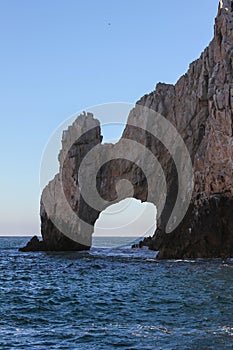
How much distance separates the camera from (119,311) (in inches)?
811

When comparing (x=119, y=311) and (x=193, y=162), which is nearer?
(x=119, y=311)

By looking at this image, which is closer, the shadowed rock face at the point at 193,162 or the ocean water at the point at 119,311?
the ocean water at the point at 119,311

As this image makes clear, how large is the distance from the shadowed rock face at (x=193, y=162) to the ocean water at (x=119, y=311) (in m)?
13.8

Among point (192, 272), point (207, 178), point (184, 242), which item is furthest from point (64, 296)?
point (207, 178)

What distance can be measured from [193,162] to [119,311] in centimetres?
4033

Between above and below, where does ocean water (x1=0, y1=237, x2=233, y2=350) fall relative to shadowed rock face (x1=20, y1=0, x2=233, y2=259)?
below

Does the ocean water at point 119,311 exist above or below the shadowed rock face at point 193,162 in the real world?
below

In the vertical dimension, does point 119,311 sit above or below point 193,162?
below

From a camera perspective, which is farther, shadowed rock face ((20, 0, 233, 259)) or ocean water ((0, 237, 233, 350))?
shadowed rock face ((20, 0, 233, 259))

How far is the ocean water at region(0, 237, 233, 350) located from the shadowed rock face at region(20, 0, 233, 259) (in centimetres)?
1385

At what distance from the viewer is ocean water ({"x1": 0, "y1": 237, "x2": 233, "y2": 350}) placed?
1544 cm

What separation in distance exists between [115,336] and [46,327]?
2.86 meters

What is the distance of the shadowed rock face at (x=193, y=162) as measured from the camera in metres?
48.8

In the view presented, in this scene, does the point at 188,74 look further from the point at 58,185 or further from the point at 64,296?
the point at 64,296
